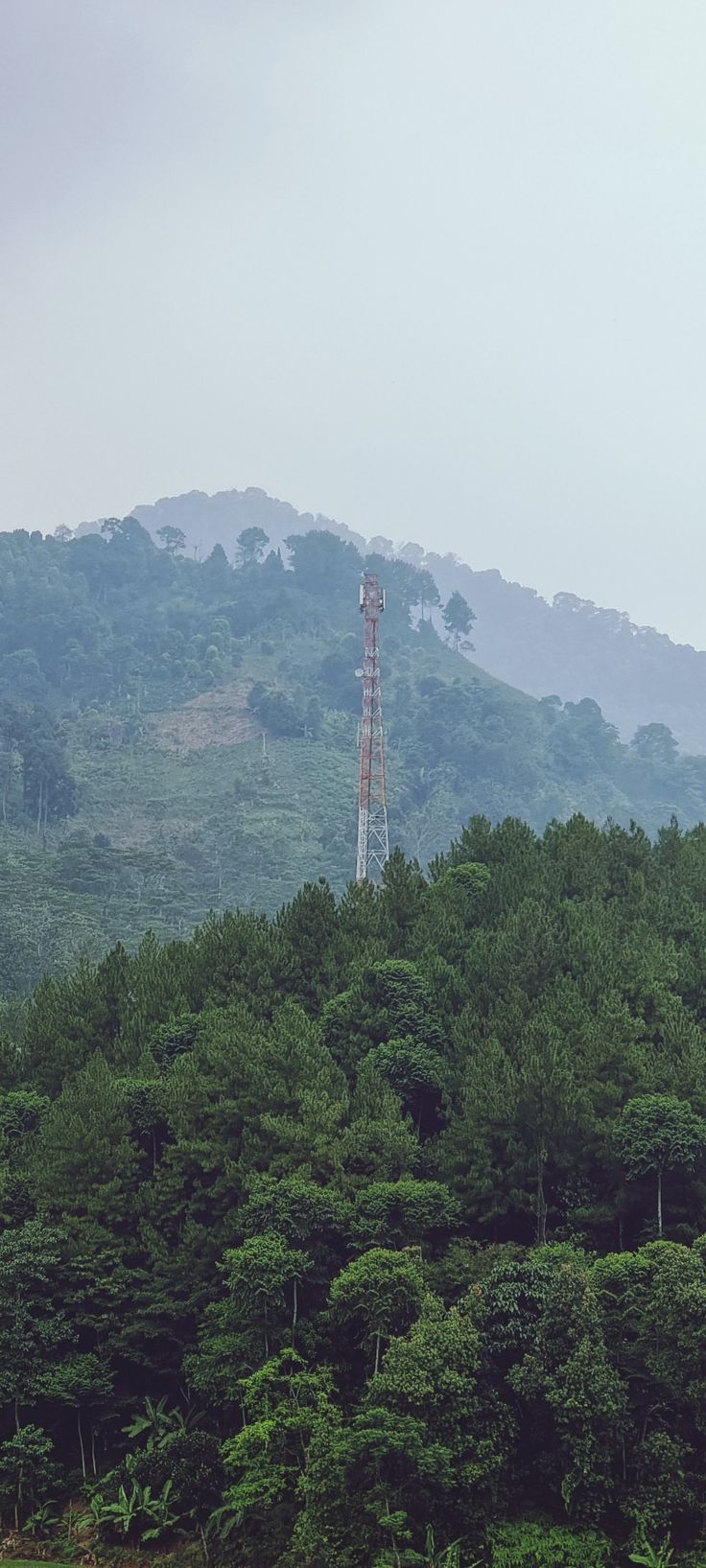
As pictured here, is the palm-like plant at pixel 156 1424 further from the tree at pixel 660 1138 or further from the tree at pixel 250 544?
the tree at pixel 250 544

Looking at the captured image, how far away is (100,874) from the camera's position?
73.4 metres

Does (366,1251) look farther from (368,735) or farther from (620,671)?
(620,671)

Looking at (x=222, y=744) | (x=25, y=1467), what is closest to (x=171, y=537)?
(x=222, y=744)

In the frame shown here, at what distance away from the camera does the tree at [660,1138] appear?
1006 inches

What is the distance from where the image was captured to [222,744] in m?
99.8

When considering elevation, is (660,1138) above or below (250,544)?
below

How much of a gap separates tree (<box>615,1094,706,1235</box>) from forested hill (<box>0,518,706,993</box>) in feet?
118

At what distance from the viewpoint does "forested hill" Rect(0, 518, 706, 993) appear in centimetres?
7671

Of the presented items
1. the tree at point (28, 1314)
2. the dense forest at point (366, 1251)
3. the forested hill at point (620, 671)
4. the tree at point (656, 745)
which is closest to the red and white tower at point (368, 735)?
the dense forest at point (366, 1251)

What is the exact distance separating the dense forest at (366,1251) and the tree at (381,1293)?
0.05 metres

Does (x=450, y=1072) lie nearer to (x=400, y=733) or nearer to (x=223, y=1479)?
(x=223, y=1479)

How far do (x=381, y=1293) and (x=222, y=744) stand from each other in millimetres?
77187

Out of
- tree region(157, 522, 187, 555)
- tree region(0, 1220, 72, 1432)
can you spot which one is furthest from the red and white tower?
tree region(157, 522, 187, 555)

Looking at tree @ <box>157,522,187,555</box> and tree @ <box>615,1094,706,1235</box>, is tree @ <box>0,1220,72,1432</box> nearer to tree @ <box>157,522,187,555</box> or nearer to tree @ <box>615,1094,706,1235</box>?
tree @ <box>615,1094,706,1235</box>
